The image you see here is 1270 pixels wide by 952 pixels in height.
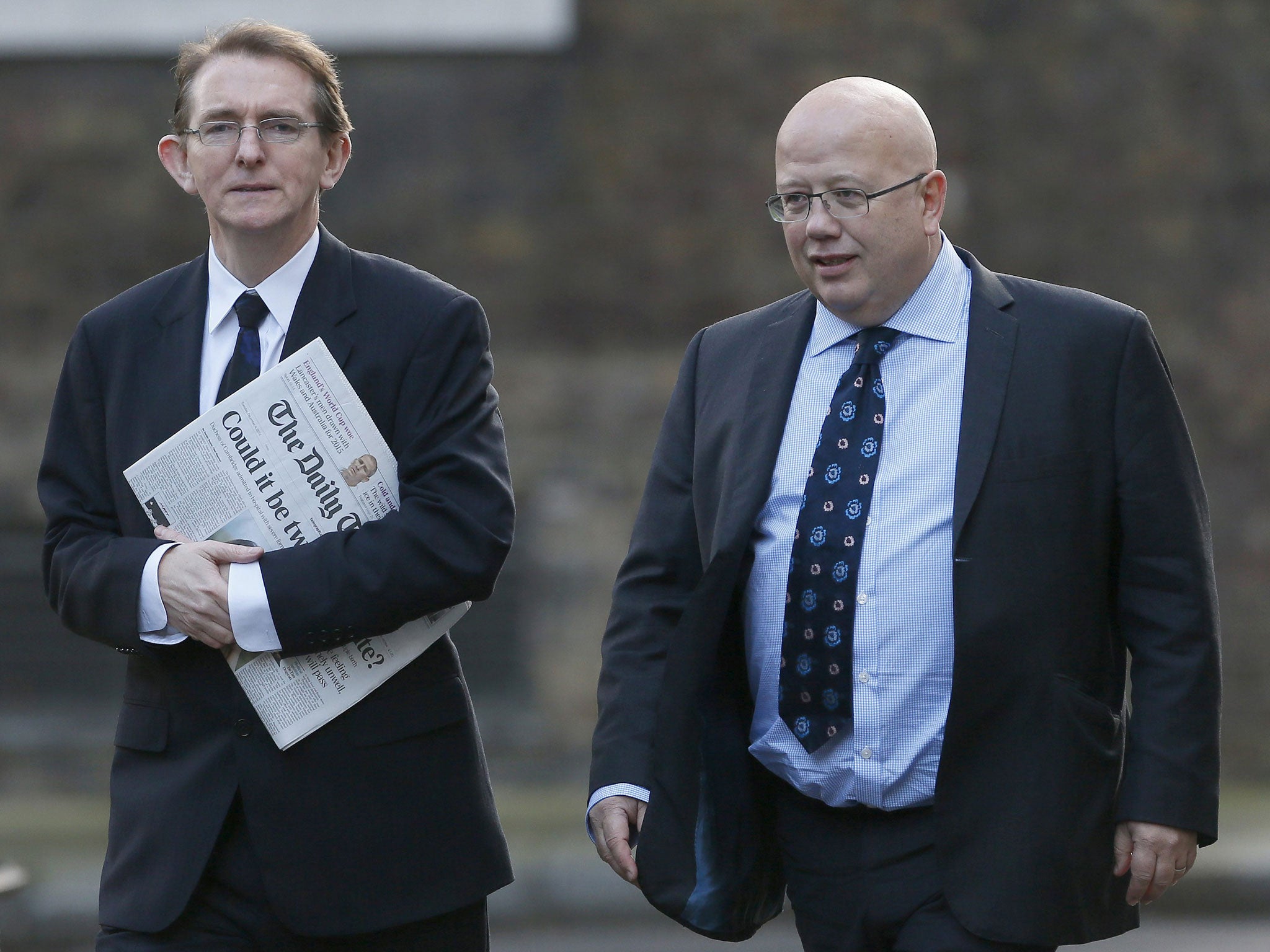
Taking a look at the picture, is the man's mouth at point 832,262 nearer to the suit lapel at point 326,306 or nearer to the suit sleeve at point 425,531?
the suit sleeve at point 425,531

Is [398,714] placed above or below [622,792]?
above

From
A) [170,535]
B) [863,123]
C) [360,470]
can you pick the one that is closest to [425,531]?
[360,470]

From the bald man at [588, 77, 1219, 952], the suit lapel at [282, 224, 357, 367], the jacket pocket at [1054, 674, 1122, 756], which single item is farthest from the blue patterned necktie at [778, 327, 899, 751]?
the suit lapel at [282, 224, 357, 367]

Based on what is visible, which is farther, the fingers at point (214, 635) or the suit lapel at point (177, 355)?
the suit lapel at point (177, 355)

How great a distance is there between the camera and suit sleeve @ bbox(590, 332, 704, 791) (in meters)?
3.25

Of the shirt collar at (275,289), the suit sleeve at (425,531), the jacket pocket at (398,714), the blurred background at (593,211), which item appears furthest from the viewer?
the blurred background at (593,211)

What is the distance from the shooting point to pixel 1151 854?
118 inches

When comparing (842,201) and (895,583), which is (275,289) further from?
(895,583)

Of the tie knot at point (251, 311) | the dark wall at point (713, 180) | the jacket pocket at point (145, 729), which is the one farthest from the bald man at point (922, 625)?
the dark wall at point (713, 180)

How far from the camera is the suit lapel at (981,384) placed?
9.95ft

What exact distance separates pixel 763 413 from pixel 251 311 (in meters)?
0.92

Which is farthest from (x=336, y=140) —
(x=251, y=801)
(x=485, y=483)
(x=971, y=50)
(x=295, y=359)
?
(x=971, y=50)

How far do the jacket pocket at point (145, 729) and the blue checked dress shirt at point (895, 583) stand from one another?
103cm

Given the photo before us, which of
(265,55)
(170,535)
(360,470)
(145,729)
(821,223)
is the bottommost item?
(145,729)
